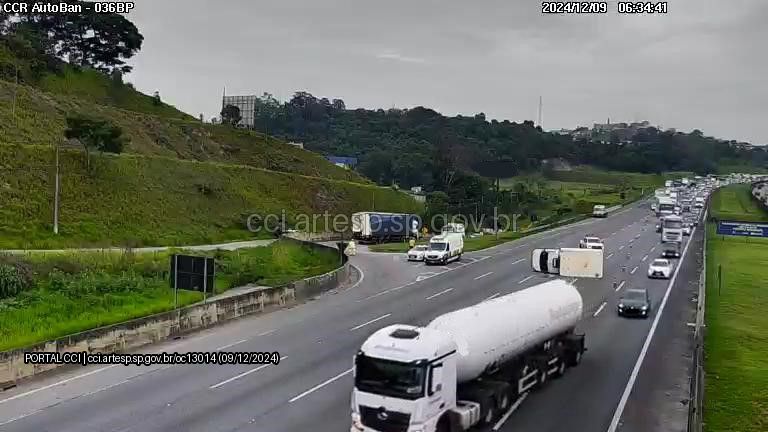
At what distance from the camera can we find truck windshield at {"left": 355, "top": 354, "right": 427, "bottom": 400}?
14.3 m

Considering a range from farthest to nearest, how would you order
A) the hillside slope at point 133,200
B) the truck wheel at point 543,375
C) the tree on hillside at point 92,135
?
1. the tree on hillside at point 92,135
2. the hillside slope at point 133,200
3. the truck wheel at point 543,375

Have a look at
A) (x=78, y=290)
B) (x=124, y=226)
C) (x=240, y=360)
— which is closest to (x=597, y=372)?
(x=240, y=360)

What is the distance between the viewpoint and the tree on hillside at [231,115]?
113050 millimetres

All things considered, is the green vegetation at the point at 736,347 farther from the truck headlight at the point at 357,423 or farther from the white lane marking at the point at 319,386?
the white lane marking at the point at 319,386

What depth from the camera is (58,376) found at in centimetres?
2167

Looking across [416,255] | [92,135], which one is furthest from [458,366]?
[92,135]

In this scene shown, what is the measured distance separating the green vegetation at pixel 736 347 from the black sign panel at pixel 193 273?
1748 cm

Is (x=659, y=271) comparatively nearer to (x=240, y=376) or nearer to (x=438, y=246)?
(x=438, y=246)

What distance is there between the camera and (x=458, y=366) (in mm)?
15984

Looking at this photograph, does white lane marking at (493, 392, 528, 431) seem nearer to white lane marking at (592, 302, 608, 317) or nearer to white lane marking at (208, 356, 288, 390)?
white lane marking at (208, 356, 288, 390)

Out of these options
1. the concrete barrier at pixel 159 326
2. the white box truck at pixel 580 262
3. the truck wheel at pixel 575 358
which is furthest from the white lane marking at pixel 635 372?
the concrete barrier at pixel 159 326

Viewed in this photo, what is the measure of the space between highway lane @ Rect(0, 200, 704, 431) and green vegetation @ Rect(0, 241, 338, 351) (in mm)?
3189

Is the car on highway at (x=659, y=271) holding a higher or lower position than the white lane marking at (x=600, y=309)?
higher

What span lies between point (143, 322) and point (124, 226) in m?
27.7
